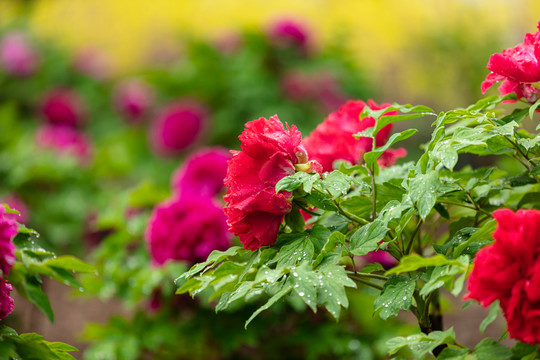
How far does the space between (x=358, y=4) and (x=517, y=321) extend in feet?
19.1

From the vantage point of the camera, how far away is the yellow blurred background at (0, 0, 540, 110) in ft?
18.8

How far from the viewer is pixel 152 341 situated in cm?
185

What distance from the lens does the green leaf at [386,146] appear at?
0.93 meters

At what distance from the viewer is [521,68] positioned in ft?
3.03

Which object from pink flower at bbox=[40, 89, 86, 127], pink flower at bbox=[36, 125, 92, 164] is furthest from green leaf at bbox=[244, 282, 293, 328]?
pink flower at bbox=[40, 89, 86, 127]

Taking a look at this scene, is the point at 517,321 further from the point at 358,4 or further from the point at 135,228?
the point at 358,4

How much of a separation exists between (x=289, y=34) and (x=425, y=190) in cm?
309

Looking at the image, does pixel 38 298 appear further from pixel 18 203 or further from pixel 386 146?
pixel 18 203

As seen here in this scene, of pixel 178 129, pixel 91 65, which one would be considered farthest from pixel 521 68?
pixel 91 65

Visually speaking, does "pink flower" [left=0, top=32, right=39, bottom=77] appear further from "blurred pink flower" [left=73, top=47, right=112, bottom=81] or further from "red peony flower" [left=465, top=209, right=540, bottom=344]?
"red peony flower" [left=465, top=209, right=540, bottom=344]

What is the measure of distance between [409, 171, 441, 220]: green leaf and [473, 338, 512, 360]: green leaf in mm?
202

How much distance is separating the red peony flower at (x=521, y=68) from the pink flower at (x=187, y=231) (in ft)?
3.12

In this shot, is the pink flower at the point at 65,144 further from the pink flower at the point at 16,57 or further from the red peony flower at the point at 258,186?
the red peony flower at the point at 258,186

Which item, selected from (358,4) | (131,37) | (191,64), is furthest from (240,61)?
(131,37)
